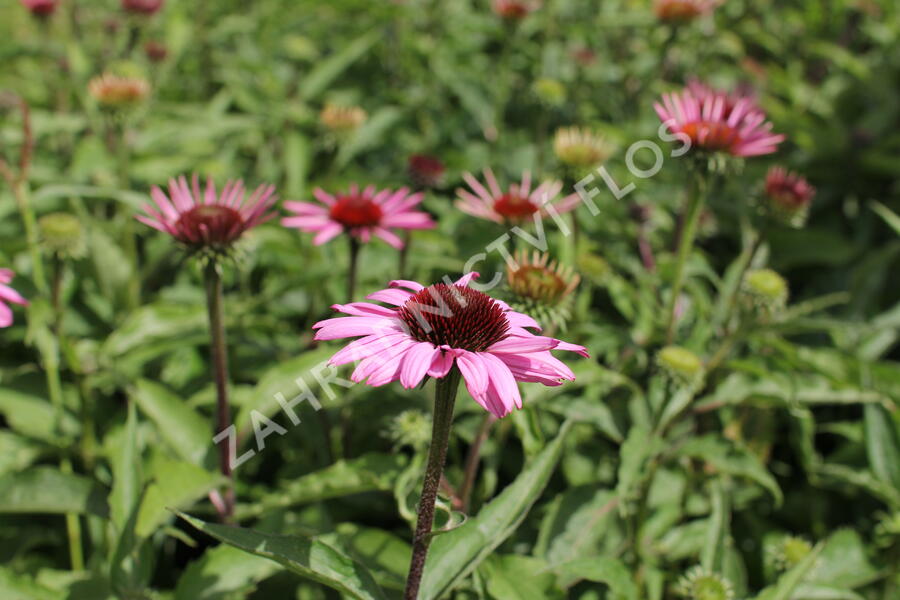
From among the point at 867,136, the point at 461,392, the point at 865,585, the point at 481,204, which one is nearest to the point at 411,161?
the point at 481,204

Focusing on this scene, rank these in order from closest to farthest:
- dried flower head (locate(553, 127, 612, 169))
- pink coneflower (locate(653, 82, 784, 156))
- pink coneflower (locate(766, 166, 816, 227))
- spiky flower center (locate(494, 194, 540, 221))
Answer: pink coneflower (locate(653, 82, 784, 156)), spiky flower center (locate(494, 194, 540, 221)), pink coneflower (locate(766, 166, 816, 227)), dried flower head (locate(553, 127, 612, 169))

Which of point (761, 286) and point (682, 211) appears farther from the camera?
point (682, 211)

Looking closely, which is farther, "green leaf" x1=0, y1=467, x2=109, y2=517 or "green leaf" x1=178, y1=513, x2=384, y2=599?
"green leaf" x1=0, y1=467, x2=109, y2=517

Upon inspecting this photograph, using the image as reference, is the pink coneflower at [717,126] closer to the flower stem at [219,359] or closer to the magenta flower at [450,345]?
the magenta flower at [450,345]

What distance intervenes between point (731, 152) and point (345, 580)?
4.75ft

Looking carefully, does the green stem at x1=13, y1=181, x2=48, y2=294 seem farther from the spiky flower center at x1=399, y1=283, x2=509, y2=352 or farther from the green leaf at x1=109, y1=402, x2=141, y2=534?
the spiky flower center at x1=399, y1=283, x2=509, y2=352

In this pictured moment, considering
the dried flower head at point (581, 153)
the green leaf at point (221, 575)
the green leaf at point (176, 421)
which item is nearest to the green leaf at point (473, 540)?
the green leaf at point (221, 575)

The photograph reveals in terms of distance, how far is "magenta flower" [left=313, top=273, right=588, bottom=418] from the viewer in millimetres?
1035

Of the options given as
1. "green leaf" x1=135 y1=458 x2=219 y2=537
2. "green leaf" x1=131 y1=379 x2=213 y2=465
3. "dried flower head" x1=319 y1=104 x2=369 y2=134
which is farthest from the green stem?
"dried flower head" x1=319 y1=104 x2=369 y2=134

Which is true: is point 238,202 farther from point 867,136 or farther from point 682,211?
point 867,136

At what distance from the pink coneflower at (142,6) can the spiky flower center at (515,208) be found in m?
2.09

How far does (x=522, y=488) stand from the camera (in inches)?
58.1

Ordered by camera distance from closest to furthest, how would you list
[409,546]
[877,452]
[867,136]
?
[409,546] < [877,452] < [867,136]

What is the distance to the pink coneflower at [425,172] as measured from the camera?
2537mm
